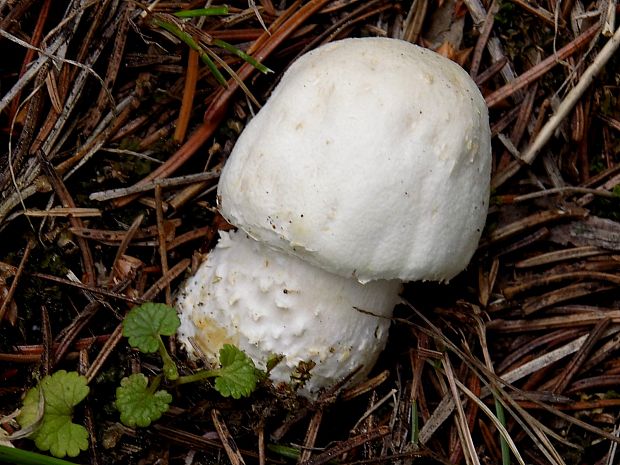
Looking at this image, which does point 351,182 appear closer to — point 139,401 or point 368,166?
point 368,166

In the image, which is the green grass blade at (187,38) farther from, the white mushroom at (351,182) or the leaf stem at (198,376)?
the leaf stem at (198,376)

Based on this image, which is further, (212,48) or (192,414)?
(212,48)

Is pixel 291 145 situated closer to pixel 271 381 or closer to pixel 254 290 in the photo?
pixel 254 290

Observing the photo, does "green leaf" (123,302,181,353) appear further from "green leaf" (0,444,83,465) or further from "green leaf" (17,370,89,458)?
"green leaf" (0,444,83,465)

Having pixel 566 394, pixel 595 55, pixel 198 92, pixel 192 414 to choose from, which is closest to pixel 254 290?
pixel 192 414

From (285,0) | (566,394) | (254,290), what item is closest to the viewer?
(254,290)

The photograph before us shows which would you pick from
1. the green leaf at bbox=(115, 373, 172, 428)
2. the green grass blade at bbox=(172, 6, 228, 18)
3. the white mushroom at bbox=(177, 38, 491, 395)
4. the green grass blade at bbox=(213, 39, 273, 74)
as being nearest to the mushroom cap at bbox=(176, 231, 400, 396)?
the white mushroom at bbox=(177, 38, 491, 395)

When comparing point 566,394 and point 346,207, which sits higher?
point 346,207

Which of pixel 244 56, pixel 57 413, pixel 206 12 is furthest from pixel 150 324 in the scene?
pixel 206 12
